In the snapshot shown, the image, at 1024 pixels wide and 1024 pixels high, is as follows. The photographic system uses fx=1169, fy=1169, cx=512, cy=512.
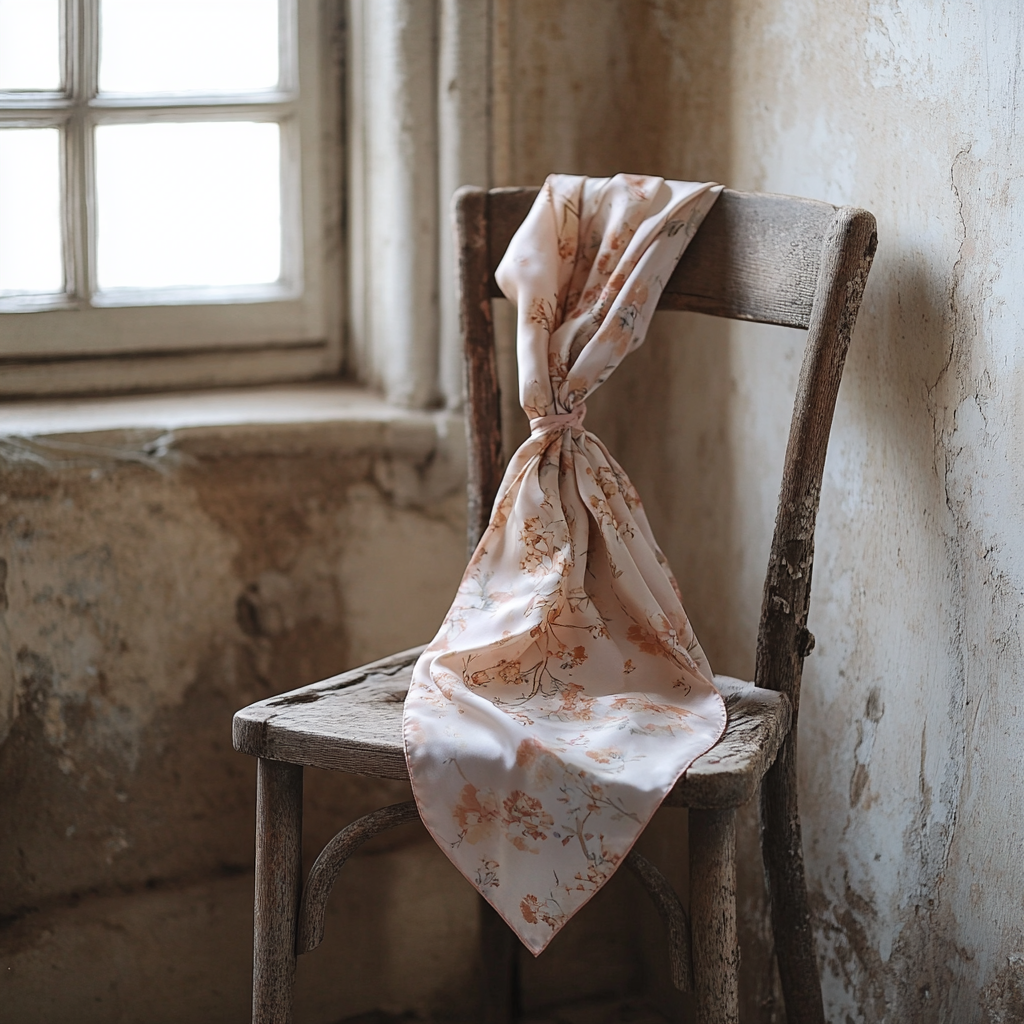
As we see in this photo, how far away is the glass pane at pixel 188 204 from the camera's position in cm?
147

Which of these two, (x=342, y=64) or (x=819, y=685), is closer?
(x=819, y=685)

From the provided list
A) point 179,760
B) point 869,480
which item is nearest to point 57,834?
point 179,760

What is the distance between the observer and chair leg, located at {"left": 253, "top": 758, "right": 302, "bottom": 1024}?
1006mm

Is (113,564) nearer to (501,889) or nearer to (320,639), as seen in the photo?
(320,639)

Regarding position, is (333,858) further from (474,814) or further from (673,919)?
(673,919)

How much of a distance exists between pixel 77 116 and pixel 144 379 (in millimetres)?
326

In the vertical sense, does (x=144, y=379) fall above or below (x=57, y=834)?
above

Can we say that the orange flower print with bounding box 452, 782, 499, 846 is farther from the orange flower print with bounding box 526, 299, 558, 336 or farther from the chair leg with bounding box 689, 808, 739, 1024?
the orange flower print with bounding box 526, 299, 558, 336

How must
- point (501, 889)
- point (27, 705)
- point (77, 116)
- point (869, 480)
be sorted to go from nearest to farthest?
point (501, 889) < point (869, 480) < point (27, 705) < point (77, 116)

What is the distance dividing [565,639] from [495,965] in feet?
1.86

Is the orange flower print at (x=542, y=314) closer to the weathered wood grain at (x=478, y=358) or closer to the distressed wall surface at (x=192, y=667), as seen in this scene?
the weathered wood grain at (x=478, y=358)

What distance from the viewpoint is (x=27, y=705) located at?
132 cm

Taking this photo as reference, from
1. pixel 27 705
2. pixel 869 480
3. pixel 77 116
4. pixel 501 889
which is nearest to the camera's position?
pixel 501 889

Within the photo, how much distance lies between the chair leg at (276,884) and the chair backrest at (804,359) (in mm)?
433
